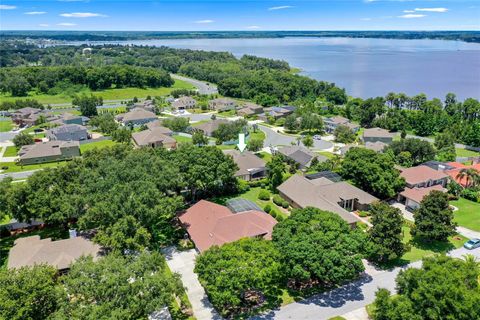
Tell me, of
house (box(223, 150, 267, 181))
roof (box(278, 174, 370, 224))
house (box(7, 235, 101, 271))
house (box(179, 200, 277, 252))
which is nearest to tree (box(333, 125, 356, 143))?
house (box(223, 150, 267, 181))

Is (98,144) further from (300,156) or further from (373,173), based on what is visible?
(373,173)

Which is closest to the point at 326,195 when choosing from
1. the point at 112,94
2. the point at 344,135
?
the point at 344,135

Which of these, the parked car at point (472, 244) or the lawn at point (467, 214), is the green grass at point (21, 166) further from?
the lawn at point (467, 214)

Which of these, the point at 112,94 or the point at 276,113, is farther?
the point at 112,94

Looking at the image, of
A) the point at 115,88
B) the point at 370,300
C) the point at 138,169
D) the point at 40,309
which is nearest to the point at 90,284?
the point at 40,309

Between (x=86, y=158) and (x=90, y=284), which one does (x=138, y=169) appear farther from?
(x=90, y=284)

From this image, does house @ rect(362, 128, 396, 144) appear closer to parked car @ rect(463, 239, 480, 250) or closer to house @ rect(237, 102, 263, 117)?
house @ rect(237, 102, 263, 117)
